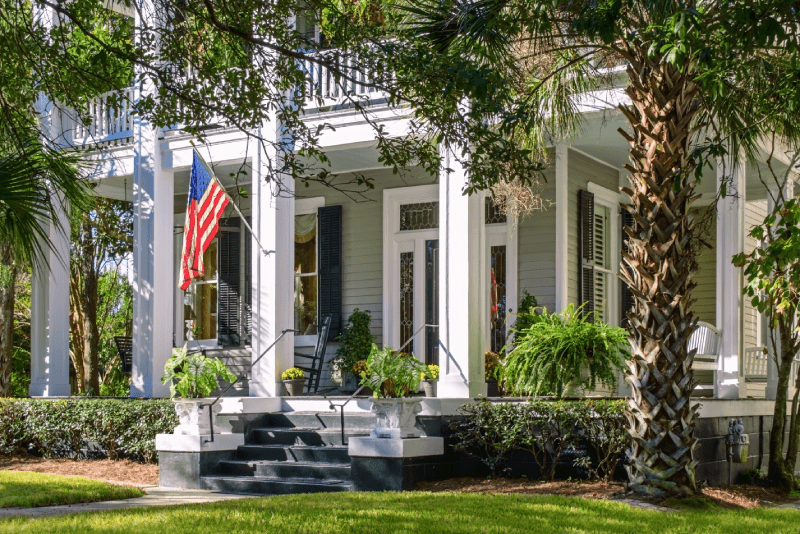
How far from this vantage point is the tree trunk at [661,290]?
8672mm

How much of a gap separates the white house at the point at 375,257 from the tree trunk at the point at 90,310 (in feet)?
11.0

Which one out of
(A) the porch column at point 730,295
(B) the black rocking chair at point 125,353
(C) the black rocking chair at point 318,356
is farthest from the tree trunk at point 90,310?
(A) the porch column at point 730,295

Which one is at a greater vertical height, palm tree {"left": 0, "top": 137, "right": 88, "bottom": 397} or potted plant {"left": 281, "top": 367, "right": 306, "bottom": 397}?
palm tree {"left": 0, "top": 137, "right": 88, "bottom": 397}

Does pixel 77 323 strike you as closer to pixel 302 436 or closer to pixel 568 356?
pixel 302 436

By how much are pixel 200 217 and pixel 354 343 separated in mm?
3243

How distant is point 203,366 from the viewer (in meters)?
11.7

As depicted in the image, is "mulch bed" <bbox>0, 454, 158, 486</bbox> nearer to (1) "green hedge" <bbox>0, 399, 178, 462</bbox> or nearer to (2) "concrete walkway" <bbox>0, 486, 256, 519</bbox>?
(1) "green hedge" <bbox>0, 399, 178, 462</bbox>

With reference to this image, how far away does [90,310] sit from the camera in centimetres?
1950

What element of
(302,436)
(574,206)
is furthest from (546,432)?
(574,206)

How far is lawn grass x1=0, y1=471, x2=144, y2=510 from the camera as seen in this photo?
934 centimetres

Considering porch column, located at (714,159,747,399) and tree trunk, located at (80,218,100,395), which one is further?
tree trunk, located at (80,218,100,395)

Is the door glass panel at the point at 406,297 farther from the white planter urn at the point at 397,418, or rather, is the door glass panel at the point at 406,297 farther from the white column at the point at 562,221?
the white planter urn at the point at 397,418

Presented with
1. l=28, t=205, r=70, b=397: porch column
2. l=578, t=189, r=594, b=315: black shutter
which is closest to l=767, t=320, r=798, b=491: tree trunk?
l=578, t=189, r=594, b=315: black shutter

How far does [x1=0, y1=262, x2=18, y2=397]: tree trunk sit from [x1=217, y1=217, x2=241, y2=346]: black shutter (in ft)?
10.4
